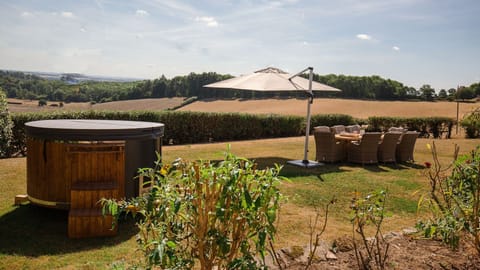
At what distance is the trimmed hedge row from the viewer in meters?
9.96

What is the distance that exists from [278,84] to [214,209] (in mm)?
7500

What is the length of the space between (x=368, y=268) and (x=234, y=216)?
1366mm

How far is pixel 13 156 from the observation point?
9.27m

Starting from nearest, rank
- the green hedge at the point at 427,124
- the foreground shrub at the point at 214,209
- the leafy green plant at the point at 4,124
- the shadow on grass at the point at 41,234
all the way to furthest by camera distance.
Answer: the foreground shrub at the point at 214,209
the shadow on grass at the point at 41,234
the leafy green plant at the point at 4,124
the green hedge at the point at 427,124

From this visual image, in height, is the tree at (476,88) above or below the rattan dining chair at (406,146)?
above

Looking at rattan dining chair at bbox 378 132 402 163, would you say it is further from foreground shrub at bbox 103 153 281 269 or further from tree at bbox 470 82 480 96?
tree at bbox 470 82 480 96

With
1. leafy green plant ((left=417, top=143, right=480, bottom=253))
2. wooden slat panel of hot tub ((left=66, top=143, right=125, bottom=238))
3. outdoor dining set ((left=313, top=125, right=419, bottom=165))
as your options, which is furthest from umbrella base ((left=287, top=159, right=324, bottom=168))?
leafy green plant ((left=417, top=143, right=480, bottom=253))

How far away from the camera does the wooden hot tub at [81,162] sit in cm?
443

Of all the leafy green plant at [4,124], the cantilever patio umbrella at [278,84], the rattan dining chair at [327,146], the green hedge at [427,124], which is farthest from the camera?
the green hedge at [427,124]

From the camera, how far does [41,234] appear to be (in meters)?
4.22

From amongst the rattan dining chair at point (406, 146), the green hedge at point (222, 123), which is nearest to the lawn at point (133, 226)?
the rattan dining chair at point (406, 146)

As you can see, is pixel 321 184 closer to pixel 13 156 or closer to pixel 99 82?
pixel 13 156

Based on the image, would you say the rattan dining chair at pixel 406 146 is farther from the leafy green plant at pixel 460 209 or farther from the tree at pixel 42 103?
the tree at pixel 42 103

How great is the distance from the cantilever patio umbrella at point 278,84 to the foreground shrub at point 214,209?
6797mm
